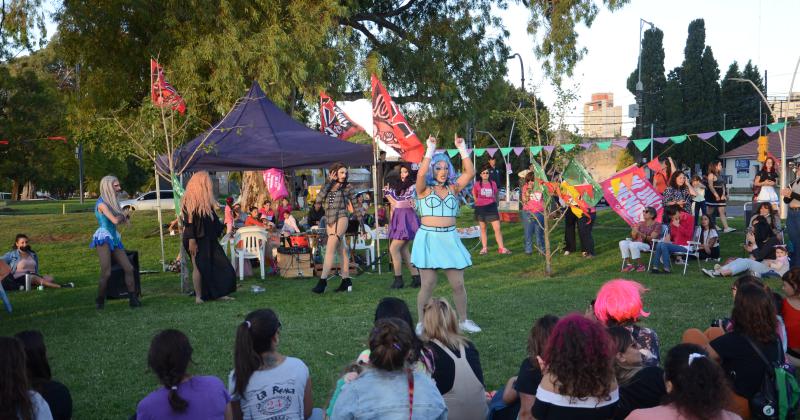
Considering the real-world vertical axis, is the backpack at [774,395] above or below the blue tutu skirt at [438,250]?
below

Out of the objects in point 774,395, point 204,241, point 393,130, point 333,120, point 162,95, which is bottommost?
point 774,395

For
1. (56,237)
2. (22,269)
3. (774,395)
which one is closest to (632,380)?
(774,395)

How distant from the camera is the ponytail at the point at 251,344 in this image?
144 inches

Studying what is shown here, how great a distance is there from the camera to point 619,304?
4.11 meters

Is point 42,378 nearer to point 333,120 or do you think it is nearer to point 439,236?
point 439,236

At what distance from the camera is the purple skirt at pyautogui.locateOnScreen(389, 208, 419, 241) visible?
10.7 metres

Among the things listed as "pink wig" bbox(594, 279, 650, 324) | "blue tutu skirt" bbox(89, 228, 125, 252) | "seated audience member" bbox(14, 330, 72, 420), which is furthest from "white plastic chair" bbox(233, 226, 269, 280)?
"pink wig" bbox(594, 279, 650, 324)

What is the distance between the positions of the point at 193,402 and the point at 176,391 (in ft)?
0.31

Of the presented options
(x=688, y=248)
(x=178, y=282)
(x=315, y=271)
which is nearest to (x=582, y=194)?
(x=688, y=248)

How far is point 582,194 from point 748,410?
32.8 ft

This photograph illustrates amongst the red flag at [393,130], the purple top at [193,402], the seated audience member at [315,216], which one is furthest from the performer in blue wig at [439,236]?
the seated audience member at [315,216]

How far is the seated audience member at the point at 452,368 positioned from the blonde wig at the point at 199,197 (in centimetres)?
586

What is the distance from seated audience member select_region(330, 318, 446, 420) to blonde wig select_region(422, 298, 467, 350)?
2.59ft

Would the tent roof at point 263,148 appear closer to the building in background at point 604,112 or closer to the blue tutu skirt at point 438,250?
the blue tutu skirt at point 438,250
